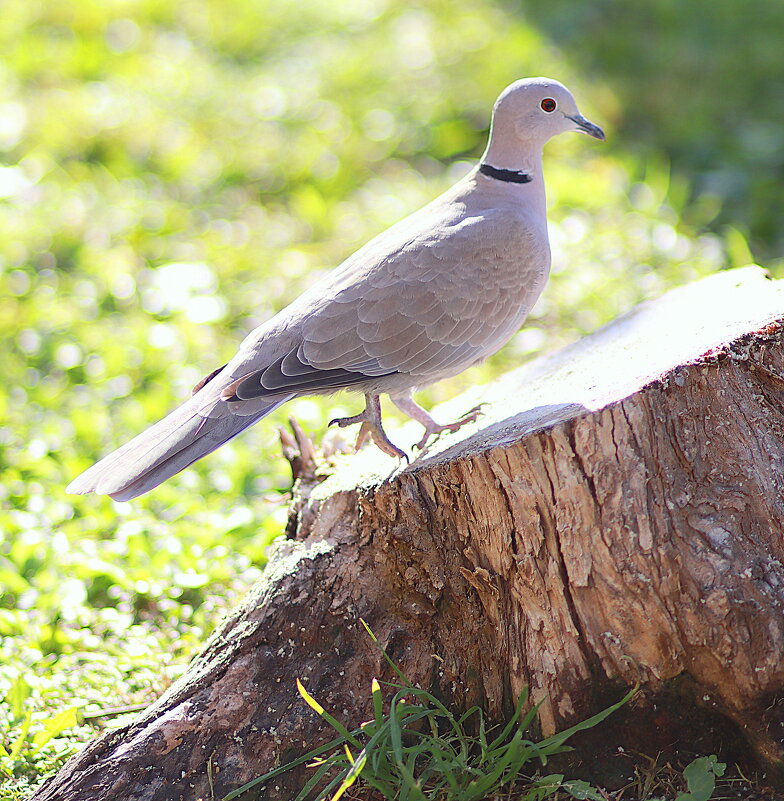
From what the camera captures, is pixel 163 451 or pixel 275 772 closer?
pixel 275 772

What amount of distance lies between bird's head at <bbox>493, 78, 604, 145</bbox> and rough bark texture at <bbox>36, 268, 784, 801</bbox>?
35.8 inches

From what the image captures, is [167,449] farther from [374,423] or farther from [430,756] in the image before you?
[430,756]

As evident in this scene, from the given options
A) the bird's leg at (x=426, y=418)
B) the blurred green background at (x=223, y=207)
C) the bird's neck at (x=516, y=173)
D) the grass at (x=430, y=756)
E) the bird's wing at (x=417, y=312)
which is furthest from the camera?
the blurred green background at (x=223, y=207)

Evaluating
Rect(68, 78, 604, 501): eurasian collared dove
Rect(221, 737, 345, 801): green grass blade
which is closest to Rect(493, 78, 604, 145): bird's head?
Rect(68, 78, 604, 501): eurasian collared dove

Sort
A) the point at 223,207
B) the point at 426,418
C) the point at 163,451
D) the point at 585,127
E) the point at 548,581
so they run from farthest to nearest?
the point at 223,207 < the point at 585,127 < the point at 426,418 < the point at 163,451 < the point at 548,581

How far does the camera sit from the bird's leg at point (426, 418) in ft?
9.26

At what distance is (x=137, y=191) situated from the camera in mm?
6070

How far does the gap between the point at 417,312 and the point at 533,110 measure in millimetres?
873

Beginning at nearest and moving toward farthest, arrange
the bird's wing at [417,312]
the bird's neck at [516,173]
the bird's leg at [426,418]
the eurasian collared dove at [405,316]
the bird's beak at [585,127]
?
1. the eurasian collared dove at [405,316]
2. the bird's wing at [417,312]
3. the bird's leg at [426,418]
4. the bird's neck at [516,173]
5. the bird's beak at [585,127]

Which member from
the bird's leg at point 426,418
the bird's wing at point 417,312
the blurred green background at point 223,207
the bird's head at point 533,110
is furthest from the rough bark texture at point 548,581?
the bird's head at point 533,110

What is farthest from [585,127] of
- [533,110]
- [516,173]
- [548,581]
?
[548,581]

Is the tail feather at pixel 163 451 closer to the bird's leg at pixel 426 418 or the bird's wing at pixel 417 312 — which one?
the bird's wing at pixel 417 312

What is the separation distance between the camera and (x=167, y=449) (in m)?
2.41

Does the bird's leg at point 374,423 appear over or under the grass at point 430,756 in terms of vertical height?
over
